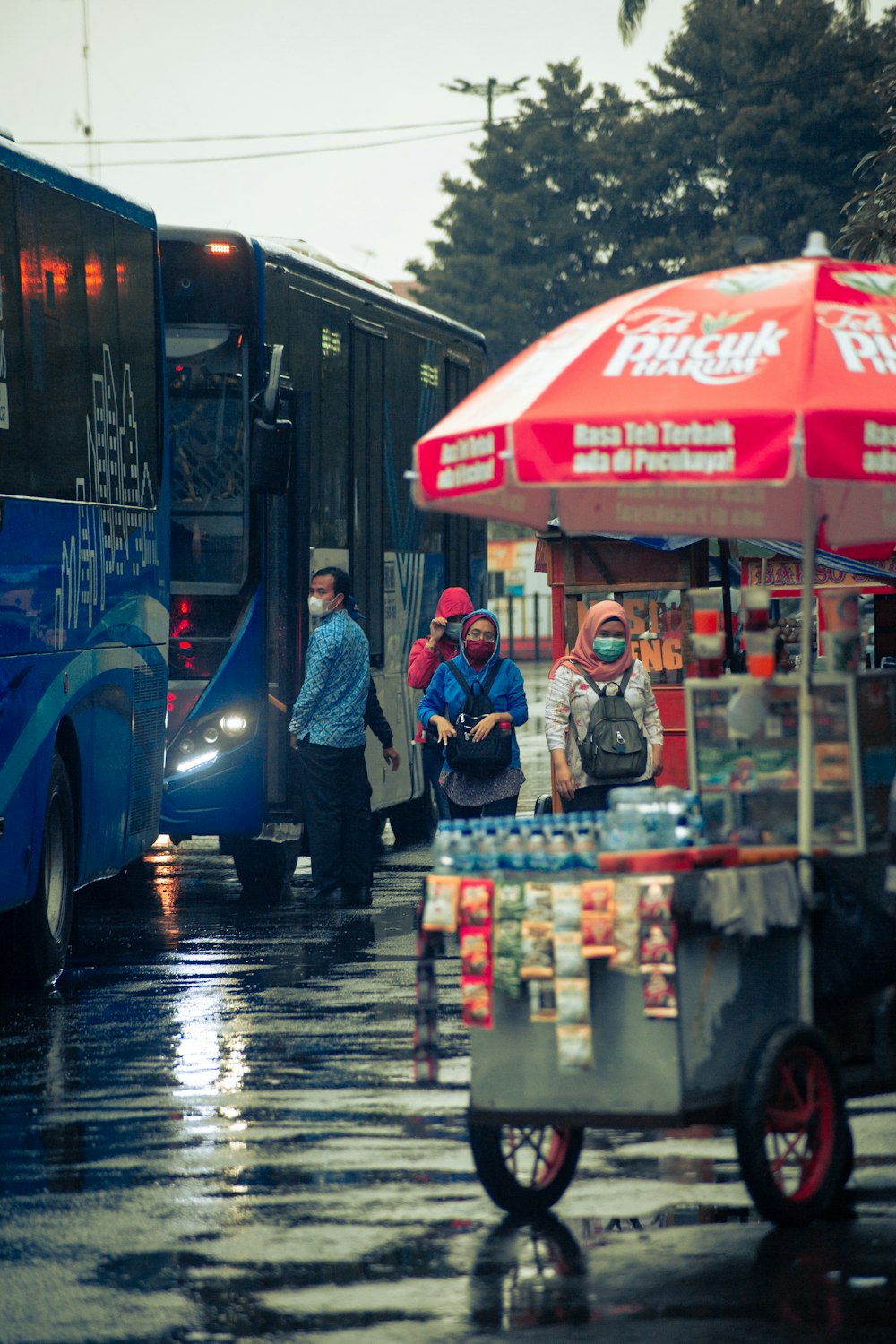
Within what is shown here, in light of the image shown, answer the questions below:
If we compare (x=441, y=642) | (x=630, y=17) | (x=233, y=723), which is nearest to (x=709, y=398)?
(x=233, y=723)

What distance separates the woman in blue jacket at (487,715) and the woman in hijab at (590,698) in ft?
5.55

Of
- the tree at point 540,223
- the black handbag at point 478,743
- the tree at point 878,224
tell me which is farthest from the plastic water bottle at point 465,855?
the tree at point 540,223

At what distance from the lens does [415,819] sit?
760 inches

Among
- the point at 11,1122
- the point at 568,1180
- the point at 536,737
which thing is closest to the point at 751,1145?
the point at 568,1180

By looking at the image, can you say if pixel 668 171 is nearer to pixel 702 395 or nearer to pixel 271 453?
pixel 271 453

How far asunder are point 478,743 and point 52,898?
2.29 meters

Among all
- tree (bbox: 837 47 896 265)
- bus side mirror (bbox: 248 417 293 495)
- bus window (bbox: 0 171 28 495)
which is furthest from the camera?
tree (bbox: 837 47 896 265)

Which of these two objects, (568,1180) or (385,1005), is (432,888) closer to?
(568,1180)

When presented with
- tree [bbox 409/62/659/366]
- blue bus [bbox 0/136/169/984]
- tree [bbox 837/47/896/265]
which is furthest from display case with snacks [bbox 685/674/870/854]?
tree [bbox 409/62/659/366]

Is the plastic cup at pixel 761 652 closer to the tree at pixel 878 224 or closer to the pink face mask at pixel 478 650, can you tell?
the pink face mask at pixel 478 650

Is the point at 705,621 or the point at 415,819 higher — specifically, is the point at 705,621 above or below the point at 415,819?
above

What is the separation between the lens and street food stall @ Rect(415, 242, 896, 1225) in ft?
21.6

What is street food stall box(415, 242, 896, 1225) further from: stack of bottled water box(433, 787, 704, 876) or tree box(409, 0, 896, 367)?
tree box(409, 0, 896, 367)

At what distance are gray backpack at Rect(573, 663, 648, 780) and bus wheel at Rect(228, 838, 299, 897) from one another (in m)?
4.77
